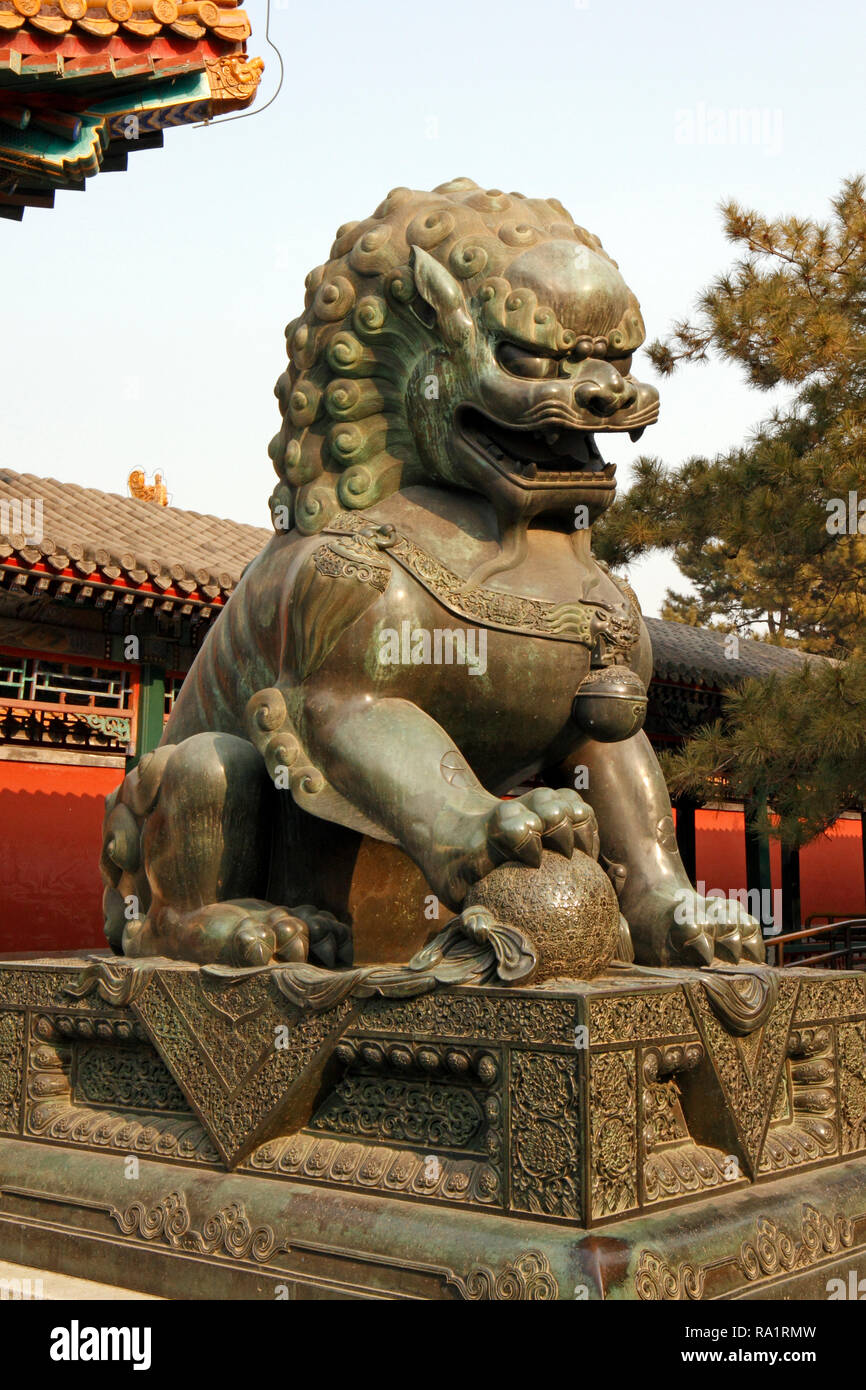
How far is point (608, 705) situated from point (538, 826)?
0.53 m

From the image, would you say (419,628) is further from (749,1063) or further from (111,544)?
(111,544)

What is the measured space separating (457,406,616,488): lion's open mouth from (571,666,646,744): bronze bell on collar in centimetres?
43

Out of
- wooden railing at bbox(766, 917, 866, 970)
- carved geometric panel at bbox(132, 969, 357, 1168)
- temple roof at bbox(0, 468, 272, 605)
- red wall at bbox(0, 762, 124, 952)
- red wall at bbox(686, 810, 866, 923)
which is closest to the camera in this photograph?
carved geometric panel at bbox(132, 969, 357, 1168)

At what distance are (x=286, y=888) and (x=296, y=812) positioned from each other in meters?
0.19

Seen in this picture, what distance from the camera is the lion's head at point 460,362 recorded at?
295 cm

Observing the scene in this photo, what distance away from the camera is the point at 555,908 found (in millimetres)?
2574

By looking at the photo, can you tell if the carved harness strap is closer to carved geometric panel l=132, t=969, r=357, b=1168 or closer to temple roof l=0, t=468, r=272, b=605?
carved geometric panel l=132, t=969, r=357, b=1168

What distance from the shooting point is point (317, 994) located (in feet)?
9.10

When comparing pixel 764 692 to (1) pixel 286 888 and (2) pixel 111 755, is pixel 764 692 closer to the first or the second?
(2) pixel 111 755

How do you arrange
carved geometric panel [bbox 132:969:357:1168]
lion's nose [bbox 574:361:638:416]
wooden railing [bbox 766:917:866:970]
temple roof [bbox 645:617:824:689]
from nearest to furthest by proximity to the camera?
carved geometric panel [bbox 132:969:357:1168]
lion's nose [bbox 574:361:638:416]
wooden railing [bbox 766:917:866:970]
temple roof [bbox 645:617:824:689]

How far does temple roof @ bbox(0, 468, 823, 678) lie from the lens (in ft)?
29.7

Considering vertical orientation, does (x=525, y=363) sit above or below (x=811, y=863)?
below

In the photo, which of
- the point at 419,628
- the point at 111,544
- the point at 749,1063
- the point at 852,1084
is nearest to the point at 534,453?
the point at 419,628

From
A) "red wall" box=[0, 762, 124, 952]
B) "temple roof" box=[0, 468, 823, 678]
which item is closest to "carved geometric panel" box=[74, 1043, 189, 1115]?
"temple roof" box=[0, 468, 823, 678]
